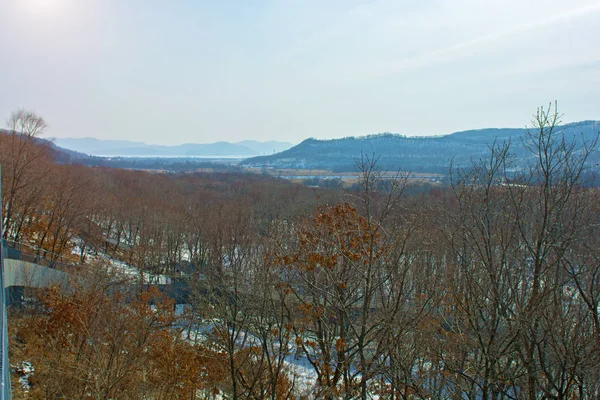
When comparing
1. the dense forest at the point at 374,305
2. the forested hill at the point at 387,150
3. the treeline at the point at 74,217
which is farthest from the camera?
the forested hill at the point at 387,150

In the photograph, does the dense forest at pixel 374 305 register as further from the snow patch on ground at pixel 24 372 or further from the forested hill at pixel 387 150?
the forested hill at pixel 387 150

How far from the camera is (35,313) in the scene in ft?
50.9

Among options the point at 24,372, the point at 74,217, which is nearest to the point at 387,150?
the point at 74,217

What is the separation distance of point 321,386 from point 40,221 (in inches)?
989

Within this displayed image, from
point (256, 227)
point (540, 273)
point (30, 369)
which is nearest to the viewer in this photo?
point (540, 273)

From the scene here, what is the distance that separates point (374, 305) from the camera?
12898mm

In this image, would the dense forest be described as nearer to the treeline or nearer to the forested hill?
the treeline

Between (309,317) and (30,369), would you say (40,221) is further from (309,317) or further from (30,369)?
(309,317)

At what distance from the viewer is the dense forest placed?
21.0 feet

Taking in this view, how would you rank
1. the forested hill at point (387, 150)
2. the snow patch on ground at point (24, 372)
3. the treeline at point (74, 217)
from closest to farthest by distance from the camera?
the snow patch on ground at point (24, 372)
the treeline at point (74, 217)
the forested hill at point (387, 150)

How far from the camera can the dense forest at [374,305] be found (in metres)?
6.40

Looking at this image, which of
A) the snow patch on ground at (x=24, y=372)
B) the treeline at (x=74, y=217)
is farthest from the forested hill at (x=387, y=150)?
the snow patch on ground at (x=24, y=372)

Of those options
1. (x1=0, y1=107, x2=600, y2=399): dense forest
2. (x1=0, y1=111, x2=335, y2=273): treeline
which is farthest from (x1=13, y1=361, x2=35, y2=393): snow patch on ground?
(x1=0, y1=111, x2=335, y2=273): treeline

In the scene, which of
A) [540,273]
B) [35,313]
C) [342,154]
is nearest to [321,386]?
[540,273]
